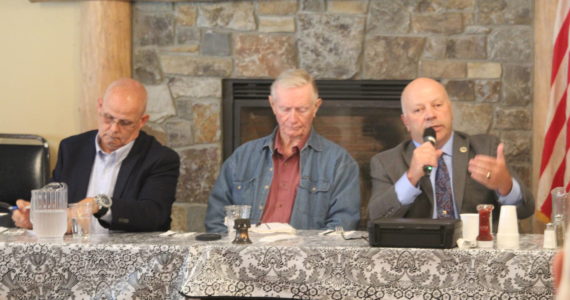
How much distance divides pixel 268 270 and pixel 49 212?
740 mm

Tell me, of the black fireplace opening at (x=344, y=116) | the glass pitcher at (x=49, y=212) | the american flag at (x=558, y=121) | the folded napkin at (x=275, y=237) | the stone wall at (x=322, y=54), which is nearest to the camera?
the folded napkin at (x=275, y=237)

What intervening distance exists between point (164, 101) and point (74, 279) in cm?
201

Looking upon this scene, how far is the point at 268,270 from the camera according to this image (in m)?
2.35

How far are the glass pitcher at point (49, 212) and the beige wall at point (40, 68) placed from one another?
1771mm

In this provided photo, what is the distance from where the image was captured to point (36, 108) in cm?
443

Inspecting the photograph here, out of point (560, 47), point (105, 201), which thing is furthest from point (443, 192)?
point (105, 201)

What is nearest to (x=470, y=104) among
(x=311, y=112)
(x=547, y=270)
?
(x=311, y=112)

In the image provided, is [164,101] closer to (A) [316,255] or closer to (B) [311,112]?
(B) [311,112]

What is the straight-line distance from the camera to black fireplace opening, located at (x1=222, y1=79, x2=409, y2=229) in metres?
4.34

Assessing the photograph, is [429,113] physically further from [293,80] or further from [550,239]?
[550,239]

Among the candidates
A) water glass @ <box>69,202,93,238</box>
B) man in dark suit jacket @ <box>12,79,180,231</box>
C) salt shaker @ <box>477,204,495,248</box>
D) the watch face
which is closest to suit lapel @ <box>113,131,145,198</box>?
man in dark suit jacket @ <box>12,79,180,231</box>

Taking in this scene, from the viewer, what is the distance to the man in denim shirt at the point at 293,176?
3.23 m

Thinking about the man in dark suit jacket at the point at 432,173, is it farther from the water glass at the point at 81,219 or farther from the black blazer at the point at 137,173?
the water glass at the point at 81,219

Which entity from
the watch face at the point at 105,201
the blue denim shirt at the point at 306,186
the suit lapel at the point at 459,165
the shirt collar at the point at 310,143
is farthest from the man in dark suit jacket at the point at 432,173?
the watch face at the point at 105,201
